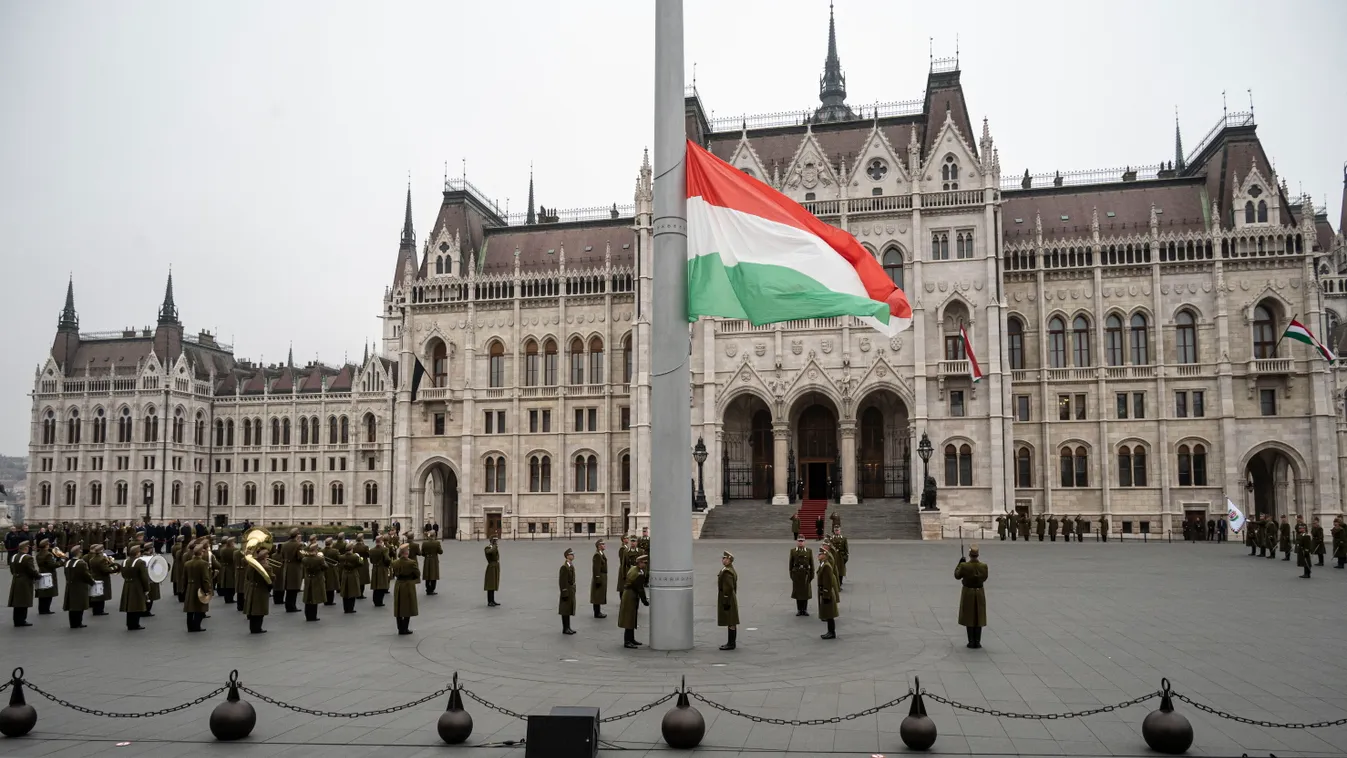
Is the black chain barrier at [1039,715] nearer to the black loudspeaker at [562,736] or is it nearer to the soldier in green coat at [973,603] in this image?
the black loudspeaker at [562,736]

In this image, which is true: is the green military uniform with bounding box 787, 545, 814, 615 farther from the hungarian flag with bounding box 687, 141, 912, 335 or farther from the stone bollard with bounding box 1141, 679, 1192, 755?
the stone bollard with bounding box 1141, 679, 1192, 755

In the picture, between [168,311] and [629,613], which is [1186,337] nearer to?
[629,613]

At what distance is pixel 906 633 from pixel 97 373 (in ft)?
299

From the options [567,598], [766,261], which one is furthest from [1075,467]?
[766,261]

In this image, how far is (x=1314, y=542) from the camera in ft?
107

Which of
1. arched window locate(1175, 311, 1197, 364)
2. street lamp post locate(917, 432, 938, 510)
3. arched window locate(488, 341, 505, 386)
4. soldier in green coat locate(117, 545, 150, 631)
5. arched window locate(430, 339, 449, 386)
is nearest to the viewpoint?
soldier in green coat locate(117, 545, 150, 631)

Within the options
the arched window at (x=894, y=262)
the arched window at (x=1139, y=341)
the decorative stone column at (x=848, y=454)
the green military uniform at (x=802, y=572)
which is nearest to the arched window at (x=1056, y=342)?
the arched window at (x=1139, y=341)

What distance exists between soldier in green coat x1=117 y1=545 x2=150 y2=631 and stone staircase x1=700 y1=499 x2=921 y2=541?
3034 centimetres

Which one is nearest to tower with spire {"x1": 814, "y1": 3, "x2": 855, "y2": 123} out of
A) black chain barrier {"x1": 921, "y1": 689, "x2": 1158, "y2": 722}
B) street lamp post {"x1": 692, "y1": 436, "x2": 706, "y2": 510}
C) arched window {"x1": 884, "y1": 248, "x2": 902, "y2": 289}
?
arched window {"x1": 884, "y1": 248, "x2": 902, "y2": 289}

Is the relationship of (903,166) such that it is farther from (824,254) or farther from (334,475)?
(334,475)

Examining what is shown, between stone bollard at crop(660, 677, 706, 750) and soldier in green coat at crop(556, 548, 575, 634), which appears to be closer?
stone bollard at crop(660, 677, 706, 750)

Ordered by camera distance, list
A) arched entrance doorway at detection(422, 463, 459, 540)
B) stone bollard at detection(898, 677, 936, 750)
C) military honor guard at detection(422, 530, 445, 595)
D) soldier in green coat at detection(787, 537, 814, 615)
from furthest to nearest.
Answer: arched entrance doorway at detection(422, 463, 459, 540) → military honor guard at detection(422, 530, 445, 595) → soldier in green coat at detection(787, 537, 814, 615) → stone bollard at detection(898, 677, 936, 750)

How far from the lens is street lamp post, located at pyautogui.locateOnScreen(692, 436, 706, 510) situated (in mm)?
46406

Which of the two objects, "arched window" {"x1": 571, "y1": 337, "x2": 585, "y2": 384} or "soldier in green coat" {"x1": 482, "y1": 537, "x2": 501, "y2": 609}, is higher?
"arched window" {"x1": 571, "y1": 337, "x2": 585, "y2": 384}
